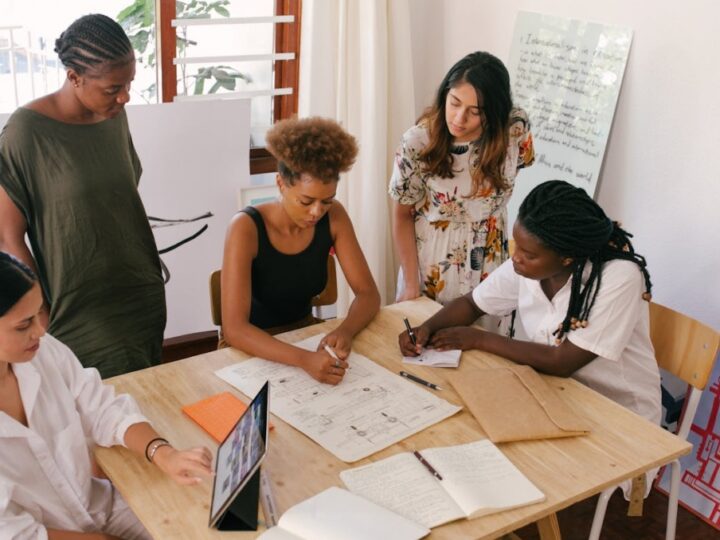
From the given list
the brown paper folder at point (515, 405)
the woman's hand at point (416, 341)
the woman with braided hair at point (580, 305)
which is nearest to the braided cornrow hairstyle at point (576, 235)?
the woman with braided hair at point (580, 305)

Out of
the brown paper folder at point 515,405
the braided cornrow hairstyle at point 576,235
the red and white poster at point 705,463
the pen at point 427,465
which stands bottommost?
the red and white poster at point 705,463

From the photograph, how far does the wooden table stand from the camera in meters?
1.42

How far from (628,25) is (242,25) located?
159 cm

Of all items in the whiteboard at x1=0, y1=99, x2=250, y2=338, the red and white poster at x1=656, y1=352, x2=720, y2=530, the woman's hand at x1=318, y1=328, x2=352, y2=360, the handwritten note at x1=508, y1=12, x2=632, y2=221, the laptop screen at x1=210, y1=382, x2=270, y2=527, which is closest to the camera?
the laptop screen at x1=210, y1=382, x2=270, y2=527

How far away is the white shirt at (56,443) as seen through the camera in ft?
4.65

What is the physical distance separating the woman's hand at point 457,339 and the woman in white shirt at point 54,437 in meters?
0.77

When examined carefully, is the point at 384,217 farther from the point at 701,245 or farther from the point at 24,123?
the point at 24,123

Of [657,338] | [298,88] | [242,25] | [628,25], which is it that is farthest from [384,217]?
[657,338]

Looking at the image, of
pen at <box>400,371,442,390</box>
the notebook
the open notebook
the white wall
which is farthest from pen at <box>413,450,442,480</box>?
the white wall

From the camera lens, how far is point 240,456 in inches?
53.5

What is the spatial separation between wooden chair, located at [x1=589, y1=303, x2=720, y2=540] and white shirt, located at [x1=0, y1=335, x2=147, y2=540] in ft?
4.46

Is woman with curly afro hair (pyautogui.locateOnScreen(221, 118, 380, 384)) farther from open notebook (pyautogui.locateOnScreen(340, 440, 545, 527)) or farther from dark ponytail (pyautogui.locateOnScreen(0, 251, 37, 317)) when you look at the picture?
dark ponytail (pyautogui.locateOnScreen(0, 251, 37, 317))

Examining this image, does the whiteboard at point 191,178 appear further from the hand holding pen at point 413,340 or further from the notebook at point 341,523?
the notebook at point 341,523

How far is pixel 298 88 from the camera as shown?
3.57 meters
